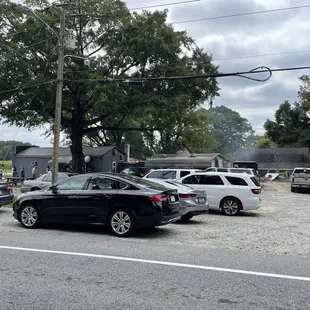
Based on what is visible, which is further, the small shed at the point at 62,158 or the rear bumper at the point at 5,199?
the small shed at the point at 62,158

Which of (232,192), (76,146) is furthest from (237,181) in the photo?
(76,146)

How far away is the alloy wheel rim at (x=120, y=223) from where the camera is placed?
9.03 m

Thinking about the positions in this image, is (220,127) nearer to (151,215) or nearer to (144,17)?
(144,17)

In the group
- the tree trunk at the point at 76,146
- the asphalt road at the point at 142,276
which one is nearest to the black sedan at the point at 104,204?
the asphalt road at the point at 142,276

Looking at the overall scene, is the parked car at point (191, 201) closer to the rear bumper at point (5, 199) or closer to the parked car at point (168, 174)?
the parked car at point (168, 174)

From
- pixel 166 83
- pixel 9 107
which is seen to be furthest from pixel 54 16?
pixel 166 83

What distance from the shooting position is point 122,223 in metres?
9.09

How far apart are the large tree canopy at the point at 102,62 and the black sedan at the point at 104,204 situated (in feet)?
52.6

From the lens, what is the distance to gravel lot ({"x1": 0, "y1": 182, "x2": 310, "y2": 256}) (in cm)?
841

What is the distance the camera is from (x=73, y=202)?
31.6 feet

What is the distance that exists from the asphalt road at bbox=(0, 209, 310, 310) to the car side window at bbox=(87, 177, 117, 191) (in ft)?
4.88

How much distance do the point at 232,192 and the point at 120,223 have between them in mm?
6275

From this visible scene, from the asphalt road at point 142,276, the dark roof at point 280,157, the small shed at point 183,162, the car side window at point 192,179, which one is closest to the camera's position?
the asphalt road at point 142,276

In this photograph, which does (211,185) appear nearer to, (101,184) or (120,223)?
(101,184)
